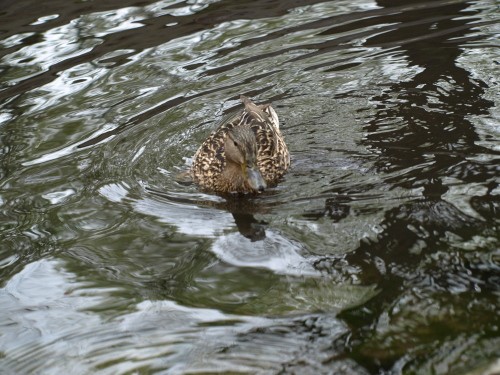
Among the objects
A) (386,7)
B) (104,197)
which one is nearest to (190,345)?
(104,197)

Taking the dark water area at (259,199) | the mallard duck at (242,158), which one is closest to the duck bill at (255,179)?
the mallard duck at (242,158)

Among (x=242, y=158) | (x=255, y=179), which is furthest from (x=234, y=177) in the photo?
(x=255, y=179)

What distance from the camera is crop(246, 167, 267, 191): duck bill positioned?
7.06 m

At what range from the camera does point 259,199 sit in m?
7.20

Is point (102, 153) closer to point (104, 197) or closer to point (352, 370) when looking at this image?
point (104, 197)

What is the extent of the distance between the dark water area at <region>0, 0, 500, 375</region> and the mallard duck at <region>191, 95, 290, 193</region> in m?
0.17

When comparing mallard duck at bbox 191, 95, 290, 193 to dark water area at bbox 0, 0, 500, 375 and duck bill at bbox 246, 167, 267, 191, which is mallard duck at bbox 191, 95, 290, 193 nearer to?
duck bill at bbox 246, 167, 267, 191

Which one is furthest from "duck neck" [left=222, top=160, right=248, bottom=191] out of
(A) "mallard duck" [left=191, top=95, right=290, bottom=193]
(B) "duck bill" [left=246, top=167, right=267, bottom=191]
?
(B) "duck bill" [left=246, top=167, right=267, bottom=191]

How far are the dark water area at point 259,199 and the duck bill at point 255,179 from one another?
0.54 feet

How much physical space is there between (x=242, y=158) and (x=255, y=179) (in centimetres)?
32

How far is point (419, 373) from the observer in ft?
15.1

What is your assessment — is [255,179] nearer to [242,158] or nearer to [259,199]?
[259,199]

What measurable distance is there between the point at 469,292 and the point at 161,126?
425cm

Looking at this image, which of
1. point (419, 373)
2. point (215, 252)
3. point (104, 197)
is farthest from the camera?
point (104, 197)
